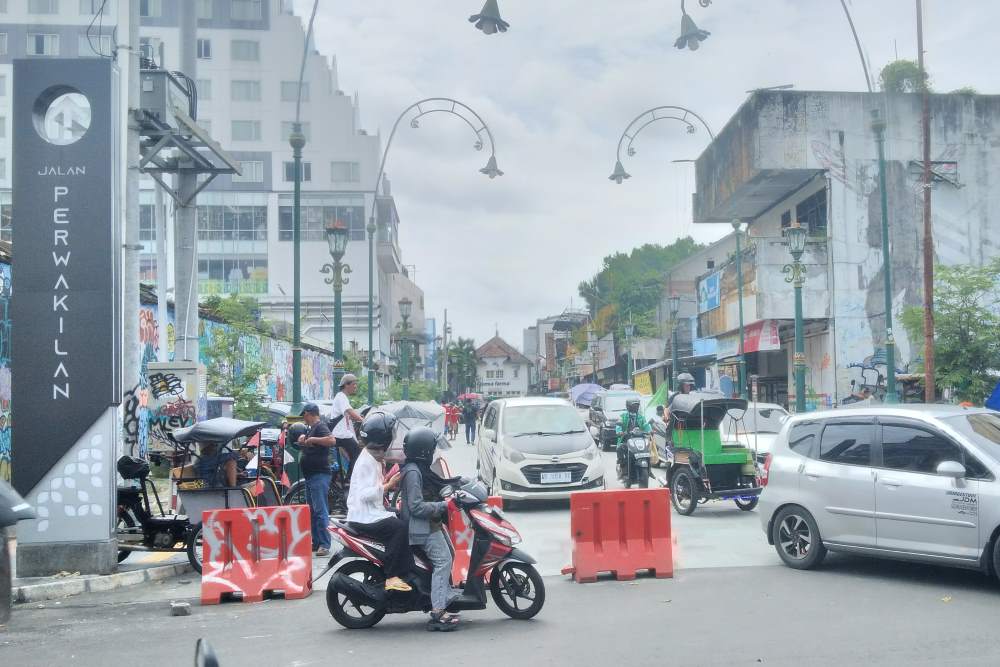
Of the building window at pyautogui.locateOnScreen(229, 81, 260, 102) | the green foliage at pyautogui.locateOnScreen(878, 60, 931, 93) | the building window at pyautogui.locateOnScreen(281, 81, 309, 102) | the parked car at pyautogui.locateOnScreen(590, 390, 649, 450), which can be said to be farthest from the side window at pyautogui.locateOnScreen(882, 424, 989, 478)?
the building window at pyautogui.locateOnScreen(229, 81, 260, 102)

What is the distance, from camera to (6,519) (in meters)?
7.13

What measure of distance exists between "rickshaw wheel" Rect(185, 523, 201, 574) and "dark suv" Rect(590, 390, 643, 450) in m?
20.9

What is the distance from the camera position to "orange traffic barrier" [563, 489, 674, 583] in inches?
375

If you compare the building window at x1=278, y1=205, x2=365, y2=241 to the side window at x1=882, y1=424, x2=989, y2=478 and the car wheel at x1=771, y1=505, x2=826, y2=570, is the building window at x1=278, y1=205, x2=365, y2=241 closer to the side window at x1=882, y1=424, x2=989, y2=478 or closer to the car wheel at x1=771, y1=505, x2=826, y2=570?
the car wheel at x1=771, y1=505, x2=826, y2=570

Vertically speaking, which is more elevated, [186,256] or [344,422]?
[186,256]

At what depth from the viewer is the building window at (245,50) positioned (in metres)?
71.1

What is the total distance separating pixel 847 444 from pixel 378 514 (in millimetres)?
4873

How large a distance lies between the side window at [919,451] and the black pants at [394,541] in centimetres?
469

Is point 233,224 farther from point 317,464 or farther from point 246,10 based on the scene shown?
point 317,464

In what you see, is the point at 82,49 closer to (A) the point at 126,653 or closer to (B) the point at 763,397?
(B) the point at 763,397

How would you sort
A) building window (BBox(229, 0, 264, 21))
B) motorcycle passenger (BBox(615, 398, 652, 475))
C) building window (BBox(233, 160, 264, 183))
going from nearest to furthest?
motorcycle passenger (BBox(615, 398, 652, 475)) < building window (BBox(229, 0, 264, 21)) < building window (BBox(233, 160, 264, 183))

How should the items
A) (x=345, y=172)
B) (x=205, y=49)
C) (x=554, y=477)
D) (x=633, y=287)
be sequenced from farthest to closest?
(x=633, y=287) < (x=345, y=172) < (x=205, y=49) < (x=554, y=477)

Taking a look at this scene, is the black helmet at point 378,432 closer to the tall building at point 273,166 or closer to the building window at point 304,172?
the tall building at point 273,166

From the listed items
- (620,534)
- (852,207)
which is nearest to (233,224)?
(852,207)
